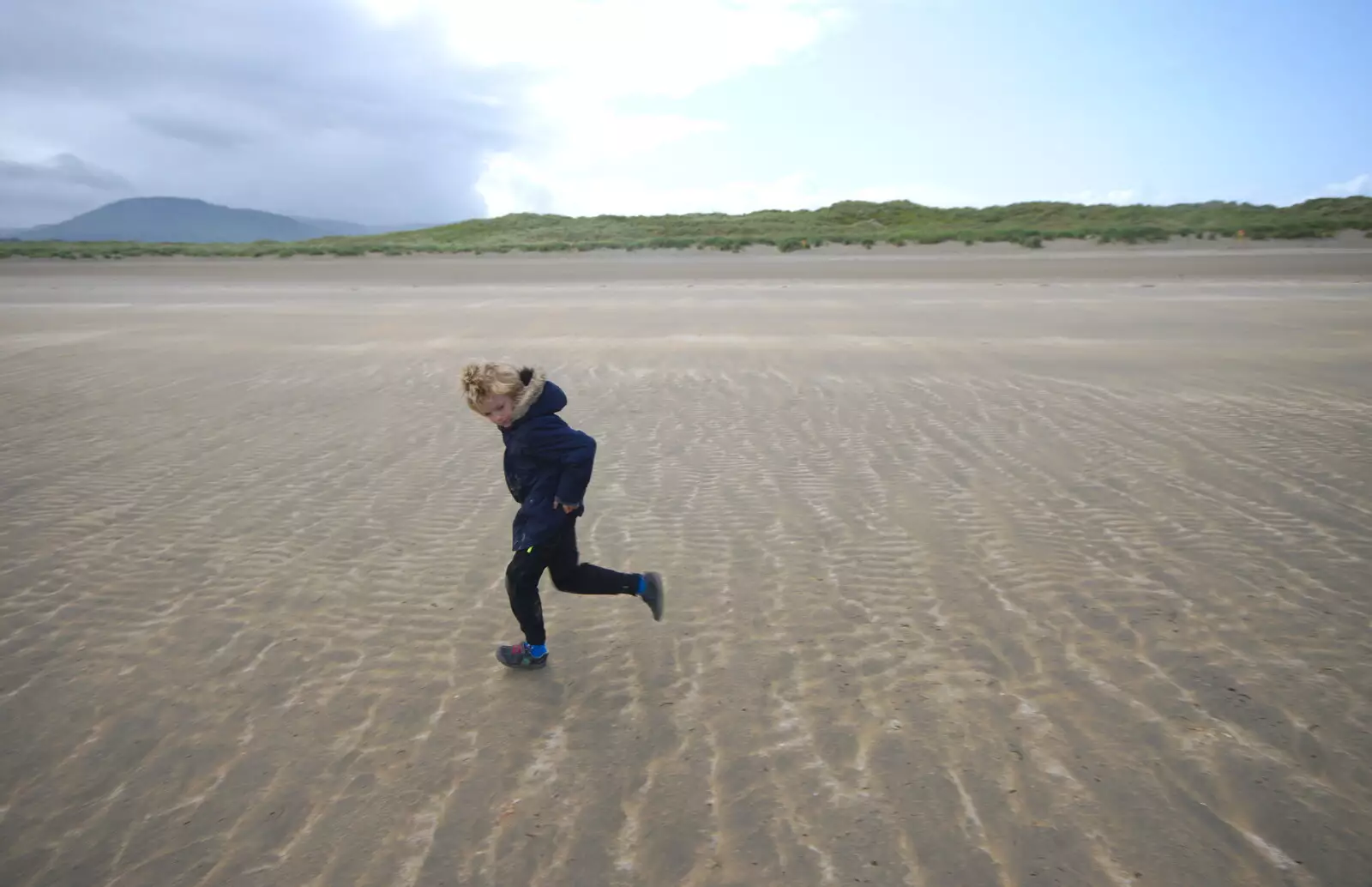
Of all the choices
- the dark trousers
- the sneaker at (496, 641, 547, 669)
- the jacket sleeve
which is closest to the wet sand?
the sneaker at (496, 641, 547, 669)

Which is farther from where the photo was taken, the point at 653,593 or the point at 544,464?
the point at 653,593

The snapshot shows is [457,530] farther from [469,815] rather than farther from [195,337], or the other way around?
[195,337]

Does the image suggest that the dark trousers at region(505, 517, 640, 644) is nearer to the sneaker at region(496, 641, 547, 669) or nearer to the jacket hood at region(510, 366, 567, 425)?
the sneaker at region(496, 641, 547, 669)

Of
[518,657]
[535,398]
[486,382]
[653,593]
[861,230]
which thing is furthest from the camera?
[861,230]

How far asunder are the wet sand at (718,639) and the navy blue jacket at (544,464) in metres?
0.73

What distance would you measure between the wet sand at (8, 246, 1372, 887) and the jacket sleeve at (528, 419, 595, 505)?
87cm

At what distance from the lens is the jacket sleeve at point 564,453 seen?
130 inches

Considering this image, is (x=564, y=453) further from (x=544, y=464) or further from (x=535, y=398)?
(x=535, y=398)

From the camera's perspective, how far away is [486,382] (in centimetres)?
321

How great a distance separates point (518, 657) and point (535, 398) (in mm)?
1159

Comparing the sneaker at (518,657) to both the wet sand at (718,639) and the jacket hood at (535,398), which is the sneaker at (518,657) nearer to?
the wet sand at (718,639)

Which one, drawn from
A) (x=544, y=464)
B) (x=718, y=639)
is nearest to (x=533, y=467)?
(x=544, y=464)

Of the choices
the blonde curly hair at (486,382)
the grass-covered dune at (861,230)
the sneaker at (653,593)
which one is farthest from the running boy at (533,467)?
the grass-covered dune at (861,230)

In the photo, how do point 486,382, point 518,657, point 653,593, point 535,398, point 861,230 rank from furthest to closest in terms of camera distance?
point 861,230 < point 653,593 < point 518,657 < point 535,398 < point 486,382
